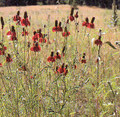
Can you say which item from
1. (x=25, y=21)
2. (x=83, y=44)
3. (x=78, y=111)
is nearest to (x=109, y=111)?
(x=78, y=111)

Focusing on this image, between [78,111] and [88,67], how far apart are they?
851mm

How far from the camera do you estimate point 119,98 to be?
67.3 inches

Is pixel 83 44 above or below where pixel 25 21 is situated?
below

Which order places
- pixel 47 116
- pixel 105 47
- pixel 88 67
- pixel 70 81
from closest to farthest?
1. pixel 47 116
2. pixel 70 81
3. pixel 88 67
4. pixel 105 47

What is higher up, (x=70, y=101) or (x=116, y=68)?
(x=116, y=68)

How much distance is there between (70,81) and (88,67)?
61 cm

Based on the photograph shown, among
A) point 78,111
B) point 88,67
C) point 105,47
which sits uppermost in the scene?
point 105,47

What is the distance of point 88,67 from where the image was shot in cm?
235

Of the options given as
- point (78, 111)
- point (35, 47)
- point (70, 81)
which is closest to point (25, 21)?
point (35, 47)

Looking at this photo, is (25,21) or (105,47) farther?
(105,47)

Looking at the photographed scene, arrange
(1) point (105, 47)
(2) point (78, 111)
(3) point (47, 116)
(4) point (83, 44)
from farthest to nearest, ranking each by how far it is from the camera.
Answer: (4) point (83, 44), (1) point (105, 47), (2) point (78, 111), (3) point (47, 116)

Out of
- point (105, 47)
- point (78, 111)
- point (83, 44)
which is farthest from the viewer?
point (83, 44)

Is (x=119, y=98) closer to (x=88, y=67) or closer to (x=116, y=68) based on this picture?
(x=116, y=68)

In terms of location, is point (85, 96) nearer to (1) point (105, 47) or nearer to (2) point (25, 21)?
(2) point (25, 21)
